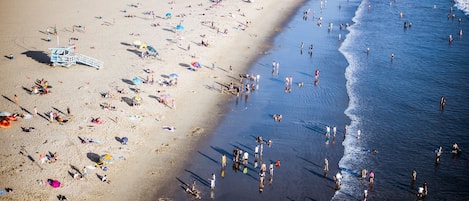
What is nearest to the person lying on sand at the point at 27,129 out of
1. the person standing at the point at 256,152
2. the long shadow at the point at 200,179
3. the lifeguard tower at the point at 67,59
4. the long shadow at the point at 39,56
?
the long shadow at the point at 200,179

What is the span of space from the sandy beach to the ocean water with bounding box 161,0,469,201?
2922 millimetres

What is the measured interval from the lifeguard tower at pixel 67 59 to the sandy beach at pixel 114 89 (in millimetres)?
632

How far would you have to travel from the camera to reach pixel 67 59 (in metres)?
49.6

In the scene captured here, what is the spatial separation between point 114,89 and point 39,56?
557 inches

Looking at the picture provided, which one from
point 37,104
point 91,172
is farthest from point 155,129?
point 37,104

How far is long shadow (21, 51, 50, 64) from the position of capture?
5158 cm

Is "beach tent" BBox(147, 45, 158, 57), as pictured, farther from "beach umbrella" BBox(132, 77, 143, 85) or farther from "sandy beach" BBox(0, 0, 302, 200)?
"beach umbrella" BBox(132, 77, 143, 85)

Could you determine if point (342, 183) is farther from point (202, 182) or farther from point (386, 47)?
point (386, 47)

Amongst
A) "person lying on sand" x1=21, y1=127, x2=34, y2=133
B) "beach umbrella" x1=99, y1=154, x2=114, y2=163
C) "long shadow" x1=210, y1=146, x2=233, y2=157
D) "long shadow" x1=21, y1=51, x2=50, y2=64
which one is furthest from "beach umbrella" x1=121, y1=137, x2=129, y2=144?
"long shadow" x1=21, y1=51, x2=50, y2=64

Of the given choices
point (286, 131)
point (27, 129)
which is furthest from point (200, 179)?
point (27, 129)

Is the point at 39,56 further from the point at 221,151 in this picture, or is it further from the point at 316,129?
the point at 316,129

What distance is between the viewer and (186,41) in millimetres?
61250

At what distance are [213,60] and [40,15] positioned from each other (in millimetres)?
31782

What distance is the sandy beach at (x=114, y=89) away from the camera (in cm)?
3244
